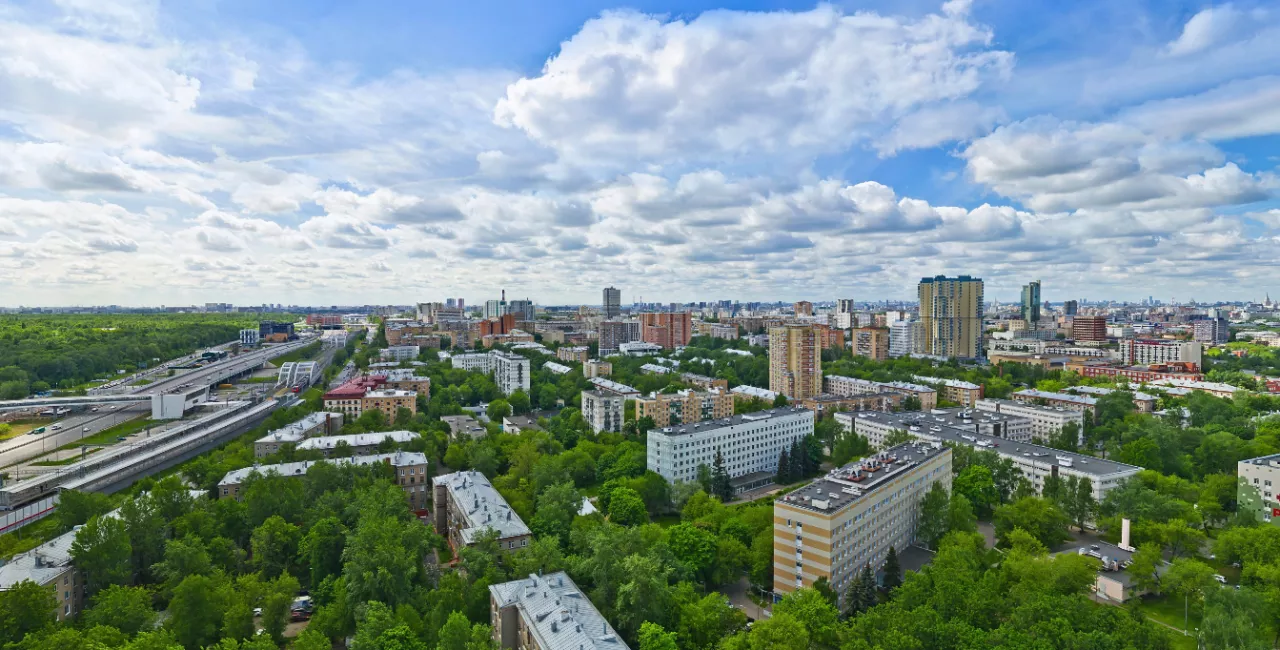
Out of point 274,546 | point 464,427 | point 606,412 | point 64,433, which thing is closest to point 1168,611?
point 274,546

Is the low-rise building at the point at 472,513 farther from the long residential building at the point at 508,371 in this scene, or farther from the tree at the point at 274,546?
the long residential building at the point at 508,371

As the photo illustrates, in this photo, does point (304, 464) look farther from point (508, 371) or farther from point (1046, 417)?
point (1046, 417)

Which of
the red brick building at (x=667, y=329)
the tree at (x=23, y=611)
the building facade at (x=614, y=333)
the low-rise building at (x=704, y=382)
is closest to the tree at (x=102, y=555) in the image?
the tree at (x=23, y=611)

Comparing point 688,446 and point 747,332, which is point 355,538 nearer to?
point 688,446

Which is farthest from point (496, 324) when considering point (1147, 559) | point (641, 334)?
point (1147, 559)

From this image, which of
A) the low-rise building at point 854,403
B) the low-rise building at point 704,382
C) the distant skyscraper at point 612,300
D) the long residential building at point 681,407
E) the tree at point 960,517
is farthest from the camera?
the distant skyscraper at point 612,300

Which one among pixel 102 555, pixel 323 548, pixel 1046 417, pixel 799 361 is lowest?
pixel 1046 417
